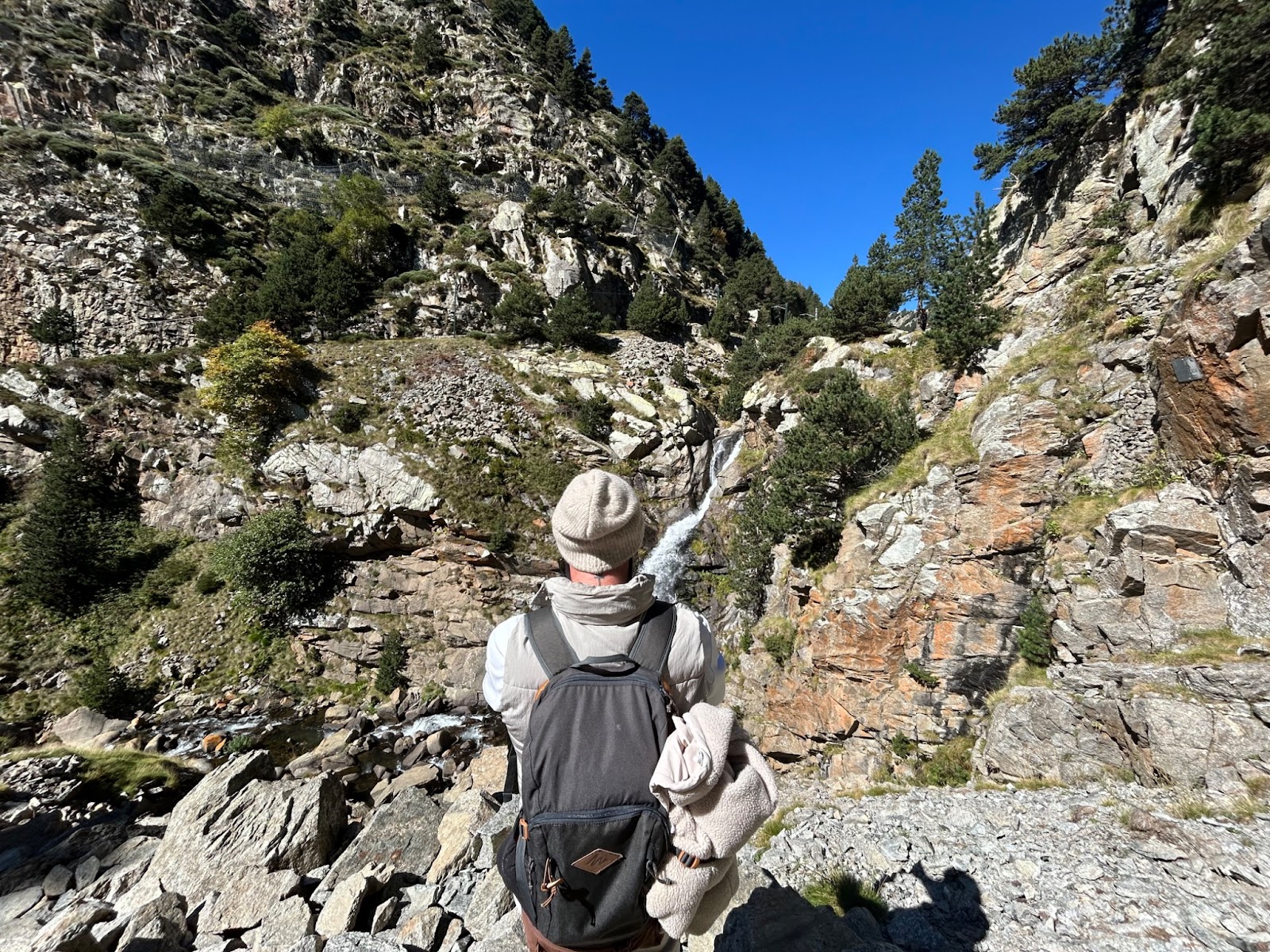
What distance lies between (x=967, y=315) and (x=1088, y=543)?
33.0 ft

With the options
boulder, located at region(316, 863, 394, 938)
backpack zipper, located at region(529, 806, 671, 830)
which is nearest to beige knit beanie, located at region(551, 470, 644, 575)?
backpack zipper, located at region(529, 806, 671, 830)

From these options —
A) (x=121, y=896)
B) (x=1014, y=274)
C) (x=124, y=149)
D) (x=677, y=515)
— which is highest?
(x=124, y=149)

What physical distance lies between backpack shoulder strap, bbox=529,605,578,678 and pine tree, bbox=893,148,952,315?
3138cm

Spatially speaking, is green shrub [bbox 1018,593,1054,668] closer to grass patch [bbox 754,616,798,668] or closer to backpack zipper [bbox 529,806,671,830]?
grass patch [bbox 754,616,798,668]

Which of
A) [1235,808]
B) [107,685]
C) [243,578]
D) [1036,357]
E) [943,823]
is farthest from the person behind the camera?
[243,578]

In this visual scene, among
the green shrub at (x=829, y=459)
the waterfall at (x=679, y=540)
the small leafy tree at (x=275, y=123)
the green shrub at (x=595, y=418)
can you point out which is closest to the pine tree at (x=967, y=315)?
the green shrub at (x=829, y=459)

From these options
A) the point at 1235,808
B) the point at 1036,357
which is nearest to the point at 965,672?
the point at 1235,808

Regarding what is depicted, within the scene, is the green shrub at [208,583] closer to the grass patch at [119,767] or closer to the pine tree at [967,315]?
the grass patch at [119,767]

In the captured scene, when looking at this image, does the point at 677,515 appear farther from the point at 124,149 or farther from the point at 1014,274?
the point at 124,149

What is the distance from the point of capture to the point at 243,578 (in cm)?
1847

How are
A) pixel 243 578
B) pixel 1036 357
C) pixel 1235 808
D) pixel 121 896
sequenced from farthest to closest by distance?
pixel 243 578 < pixel 1036 357 < pixel 121 896 < pixel 1235 808

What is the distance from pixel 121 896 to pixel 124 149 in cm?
4805

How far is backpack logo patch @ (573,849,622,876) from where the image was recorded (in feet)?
5.94

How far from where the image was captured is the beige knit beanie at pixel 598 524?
2193mm
